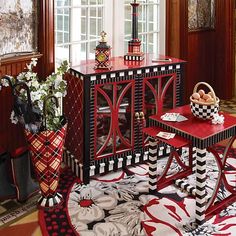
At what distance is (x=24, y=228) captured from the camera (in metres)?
2.98

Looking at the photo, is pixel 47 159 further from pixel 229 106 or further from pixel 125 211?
pixel 229 106

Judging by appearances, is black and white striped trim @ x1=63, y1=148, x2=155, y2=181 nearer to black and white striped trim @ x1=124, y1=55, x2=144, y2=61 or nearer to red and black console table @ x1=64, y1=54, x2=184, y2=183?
red and black console table @ x1=64, y1=54, x2=184, y2=183

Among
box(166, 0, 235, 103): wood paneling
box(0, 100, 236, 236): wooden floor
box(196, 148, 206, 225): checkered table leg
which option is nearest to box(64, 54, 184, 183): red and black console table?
box(0, 100, 236, 236): wooden floor

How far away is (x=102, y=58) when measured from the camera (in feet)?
12.0

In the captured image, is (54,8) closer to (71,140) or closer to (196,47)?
(71,140)

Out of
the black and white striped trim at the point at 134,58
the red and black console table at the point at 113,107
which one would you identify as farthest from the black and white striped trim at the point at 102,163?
the black and white striped trim at the point at 134,58

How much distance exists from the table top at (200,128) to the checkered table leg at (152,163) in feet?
0.54

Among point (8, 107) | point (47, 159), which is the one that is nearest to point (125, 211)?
point (47, 159)

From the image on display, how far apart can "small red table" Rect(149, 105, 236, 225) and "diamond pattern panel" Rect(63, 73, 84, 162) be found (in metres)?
→ 0.60

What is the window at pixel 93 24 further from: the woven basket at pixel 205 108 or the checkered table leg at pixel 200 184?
the checkered table leg at pixel 200 184

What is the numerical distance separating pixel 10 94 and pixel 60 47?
0.73 metres

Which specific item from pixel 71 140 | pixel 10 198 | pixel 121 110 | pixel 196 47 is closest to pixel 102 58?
pixel 121 110

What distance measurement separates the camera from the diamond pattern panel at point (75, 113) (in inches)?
140

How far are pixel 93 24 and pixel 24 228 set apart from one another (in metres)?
2.14
